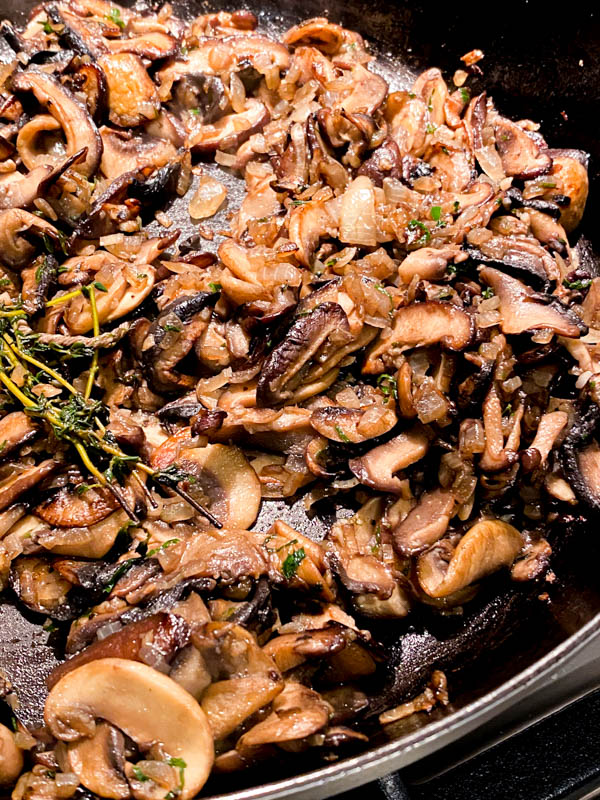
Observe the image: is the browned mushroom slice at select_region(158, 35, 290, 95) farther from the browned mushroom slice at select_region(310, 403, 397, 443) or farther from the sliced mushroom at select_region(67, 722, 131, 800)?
the sliced mushroom at select_region(67, 722, 131, 800)

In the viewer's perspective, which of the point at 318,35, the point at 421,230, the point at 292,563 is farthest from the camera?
the point at 318,35

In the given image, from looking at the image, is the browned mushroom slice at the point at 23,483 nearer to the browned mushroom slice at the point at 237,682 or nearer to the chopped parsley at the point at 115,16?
the browned mushroom slice at the point at 237,682

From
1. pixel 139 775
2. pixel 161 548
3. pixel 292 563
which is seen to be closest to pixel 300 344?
pixel 292 563

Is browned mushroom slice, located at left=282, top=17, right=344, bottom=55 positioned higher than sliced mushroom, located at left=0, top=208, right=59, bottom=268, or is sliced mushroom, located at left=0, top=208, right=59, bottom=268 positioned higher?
browned mushroom slice, located at left=282, top=17, right=344, bottom=55

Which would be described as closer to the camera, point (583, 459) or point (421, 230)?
point (583, 459)

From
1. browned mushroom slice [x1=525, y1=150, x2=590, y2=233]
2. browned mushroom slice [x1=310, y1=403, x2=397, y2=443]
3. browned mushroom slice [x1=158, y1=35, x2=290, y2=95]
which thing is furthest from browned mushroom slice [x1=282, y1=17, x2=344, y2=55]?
browned mushroom slice [x1=310, y1=403, x2=397, y2=443]

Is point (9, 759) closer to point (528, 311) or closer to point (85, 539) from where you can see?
point (85, 539)

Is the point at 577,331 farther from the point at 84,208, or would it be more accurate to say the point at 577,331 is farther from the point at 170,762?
the point at 84,208
